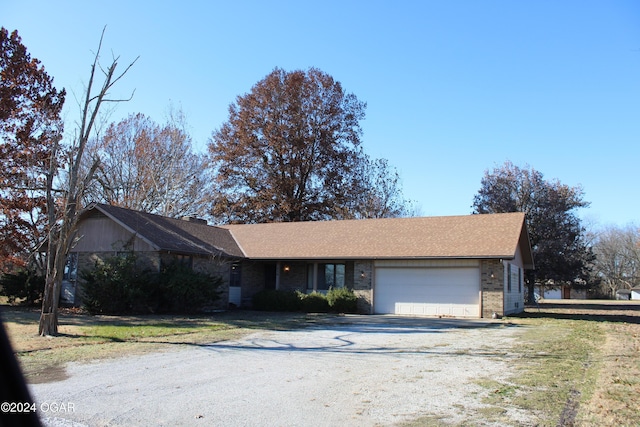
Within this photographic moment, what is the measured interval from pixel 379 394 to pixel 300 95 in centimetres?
3521

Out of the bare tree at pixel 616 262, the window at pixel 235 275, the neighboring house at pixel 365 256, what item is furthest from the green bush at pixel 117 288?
the bare tree at pixel 616 262

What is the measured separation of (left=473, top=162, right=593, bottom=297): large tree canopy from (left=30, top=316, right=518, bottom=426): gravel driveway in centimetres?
2915

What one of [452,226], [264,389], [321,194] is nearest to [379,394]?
[264,389]

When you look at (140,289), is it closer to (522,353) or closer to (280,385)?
(280,385)

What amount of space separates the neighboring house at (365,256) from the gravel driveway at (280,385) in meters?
8.83

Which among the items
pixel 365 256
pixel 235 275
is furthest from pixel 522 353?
pixel 235 275

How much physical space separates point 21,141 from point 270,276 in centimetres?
1270

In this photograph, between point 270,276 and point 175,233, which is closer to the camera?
point 175,233

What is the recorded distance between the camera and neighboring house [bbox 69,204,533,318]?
2078cm

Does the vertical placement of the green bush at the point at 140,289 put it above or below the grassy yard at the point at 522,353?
above

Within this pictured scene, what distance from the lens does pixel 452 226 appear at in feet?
77.7

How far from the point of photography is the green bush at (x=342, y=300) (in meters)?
22.4

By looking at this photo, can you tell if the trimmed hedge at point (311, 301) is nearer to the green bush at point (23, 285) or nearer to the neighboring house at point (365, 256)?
the neighboring house at point (365, 256)

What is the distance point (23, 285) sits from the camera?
21438 mm
